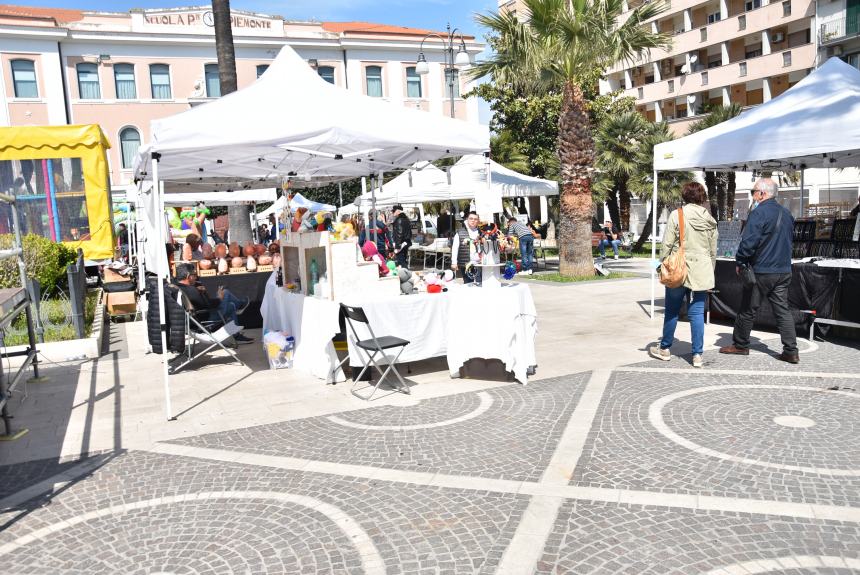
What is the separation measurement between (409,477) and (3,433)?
3620 millimetres

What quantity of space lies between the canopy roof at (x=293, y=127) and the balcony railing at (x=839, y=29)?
1182 inches

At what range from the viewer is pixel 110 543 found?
3.43 meters

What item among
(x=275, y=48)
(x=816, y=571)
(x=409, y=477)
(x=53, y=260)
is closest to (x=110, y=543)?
(x=409, y=477)

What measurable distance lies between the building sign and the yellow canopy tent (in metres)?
26.6

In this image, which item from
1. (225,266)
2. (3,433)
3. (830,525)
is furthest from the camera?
(225,266)

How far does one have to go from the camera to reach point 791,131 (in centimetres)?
798

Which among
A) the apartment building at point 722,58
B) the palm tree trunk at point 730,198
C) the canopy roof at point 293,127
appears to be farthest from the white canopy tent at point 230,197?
the apartment building at point 722,58

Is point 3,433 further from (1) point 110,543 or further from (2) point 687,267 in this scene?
(2) point 687,267

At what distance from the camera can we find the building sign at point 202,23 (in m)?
34.9

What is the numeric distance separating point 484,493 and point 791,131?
670 centimetres

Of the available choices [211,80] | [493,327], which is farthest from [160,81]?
[493,327]

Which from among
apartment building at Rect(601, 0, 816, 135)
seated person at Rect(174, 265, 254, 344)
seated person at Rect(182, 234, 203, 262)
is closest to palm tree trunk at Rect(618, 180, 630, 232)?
apartment building at Rect(601, 0, 816, 135)

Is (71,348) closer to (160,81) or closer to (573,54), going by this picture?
(573,54)

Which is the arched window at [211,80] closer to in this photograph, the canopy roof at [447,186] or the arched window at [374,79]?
the arched window at [374,79]
